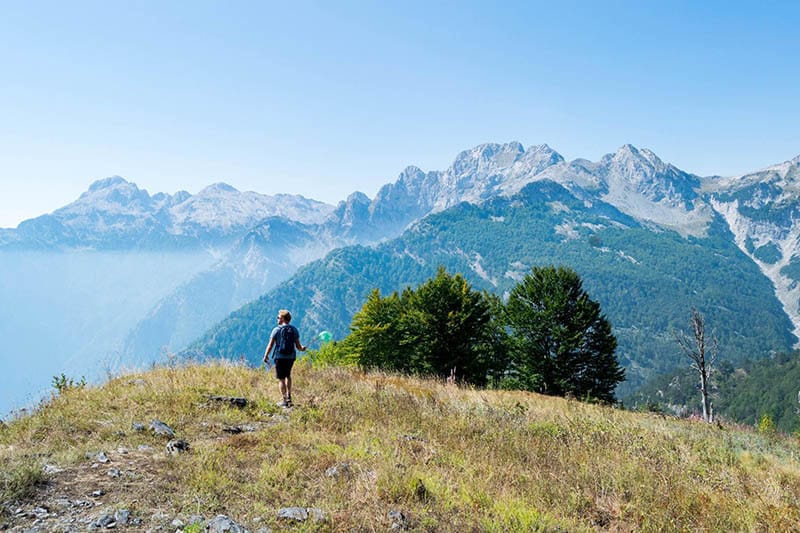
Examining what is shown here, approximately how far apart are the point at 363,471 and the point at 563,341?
137 feet

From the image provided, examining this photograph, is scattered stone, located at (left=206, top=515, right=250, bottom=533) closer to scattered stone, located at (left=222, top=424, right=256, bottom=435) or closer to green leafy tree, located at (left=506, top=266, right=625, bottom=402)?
scattered stone, located at (left=222, top=424, right=256, bottom=435)

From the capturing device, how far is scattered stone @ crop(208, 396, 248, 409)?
10547 millimetres

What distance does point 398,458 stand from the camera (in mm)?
7285

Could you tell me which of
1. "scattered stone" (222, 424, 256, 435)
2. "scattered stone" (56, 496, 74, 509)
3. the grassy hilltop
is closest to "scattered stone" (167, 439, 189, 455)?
the grassy hilltop

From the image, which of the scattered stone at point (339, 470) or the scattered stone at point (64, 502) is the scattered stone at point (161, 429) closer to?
the scattered stone at point (64, 502)

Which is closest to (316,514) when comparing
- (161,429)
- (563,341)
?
(161,429)

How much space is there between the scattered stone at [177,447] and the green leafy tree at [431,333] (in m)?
31.7

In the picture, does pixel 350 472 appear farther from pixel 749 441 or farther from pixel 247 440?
pixel 749 441

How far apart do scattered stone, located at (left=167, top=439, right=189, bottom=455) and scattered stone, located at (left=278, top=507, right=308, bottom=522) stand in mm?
2936

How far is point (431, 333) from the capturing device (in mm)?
41844

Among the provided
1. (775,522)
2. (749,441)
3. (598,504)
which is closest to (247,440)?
(598,504)

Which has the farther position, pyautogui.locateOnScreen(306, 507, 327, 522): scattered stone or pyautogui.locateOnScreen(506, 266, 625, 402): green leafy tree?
pyautogui.locateOnScreen(506, 266, 625, 402): green leafy tree

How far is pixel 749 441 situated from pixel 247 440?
1442 centimetres

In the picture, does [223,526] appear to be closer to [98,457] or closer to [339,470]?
[339,470]
